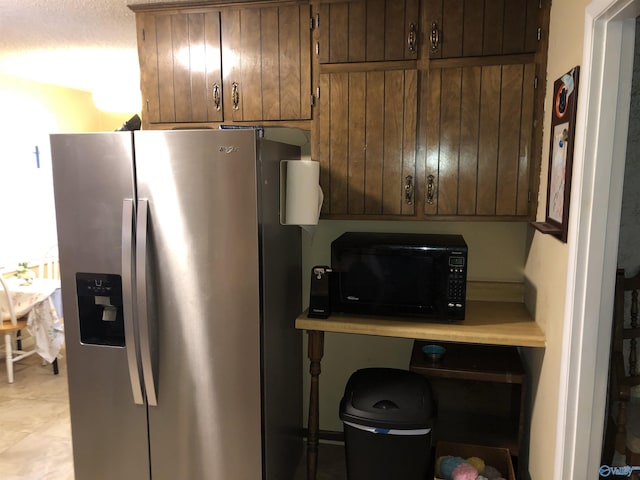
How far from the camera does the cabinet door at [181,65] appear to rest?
2.36 m

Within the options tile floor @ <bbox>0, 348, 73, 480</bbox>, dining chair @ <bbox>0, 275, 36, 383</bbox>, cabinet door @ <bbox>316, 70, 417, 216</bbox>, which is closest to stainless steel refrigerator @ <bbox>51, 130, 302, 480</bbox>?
cabinet door @ <bbox>316, 70, 417, 216</bbox>

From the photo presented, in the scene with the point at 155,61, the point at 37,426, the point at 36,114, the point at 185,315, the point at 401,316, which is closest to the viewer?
the point at 185,315

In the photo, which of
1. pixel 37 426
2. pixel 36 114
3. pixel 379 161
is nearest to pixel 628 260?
pixel 379 161

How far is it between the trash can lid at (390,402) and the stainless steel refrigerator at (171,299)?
38 centimetres

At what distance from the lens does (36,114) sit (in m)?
4.56

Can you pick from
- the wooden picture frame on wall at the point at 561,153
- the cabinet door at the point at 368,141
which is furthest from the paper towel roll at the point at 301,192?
the wooden picture frame on wall at the point at 561,153

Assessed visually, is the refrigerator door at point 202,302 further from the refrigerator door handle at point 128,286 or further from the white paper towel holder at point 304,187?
the white paper towel holder at point 304,187

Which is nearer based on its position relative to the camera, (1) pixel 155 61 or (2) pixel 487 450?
(2) pixel 487 450

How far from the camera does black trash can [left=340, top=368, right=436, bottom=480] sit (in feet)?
6.43

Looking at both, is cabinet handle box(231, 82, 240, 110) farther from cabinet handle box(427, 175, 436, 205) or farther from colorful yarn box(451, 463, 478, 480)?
colorful yarn box(451, 463, 478, 480)

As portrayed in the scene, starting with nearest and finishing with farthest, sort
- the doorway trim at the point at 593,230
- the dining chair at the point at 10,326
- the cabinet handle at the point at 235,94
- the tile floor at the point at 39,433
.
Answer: the doorway trim at the point at 593,230 → the cabinet handle at the point at 235,94 → the tile floor at the point at 39,433 → the dining chair at the point at 10,326

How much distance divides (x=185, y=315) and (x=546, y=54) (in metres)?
1.86

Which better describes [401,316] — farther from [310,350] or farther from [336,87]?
[336,87]

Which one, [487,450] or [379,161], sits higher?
[379,161]
